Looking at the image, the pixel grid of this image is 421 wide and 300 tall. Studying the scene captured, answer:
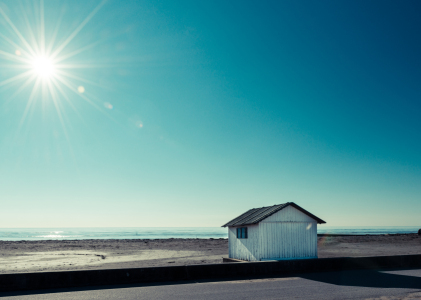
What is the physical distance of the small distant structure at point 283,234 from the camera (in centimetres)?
1816

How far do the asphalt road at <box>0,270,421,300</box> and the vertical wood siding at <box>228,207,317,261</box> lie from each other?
18.1ft

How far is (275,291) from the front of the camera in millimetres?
9891

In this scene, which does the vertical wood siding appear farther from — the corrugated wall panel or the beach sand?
the beach sand

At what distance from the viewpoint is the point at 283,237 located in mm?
18391

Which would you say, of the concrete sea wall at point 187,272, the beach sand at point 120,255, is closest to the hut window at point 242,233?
the beach sand at point 120,255

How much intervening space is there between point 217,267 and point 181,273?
152cm

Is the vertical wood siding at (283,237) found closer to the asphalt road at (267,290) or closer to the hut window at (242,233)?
the hut window at (242,233)

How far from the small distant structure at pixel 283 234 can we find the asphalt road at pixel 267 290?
553 cm

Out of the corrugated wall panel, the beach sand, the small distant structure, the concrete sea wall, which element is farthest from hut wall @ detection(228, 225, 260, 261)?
the concrete sea wall

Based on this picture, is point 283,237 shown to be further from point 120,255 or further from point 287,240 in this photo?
point 120,255

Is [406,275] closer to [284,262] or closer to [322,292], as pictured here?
[284,262]

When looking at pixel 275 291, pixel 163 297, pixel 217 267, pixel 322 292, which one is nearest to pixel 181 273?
pixel 217 267

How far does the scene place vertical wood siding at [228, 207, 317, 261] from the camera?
1816cm

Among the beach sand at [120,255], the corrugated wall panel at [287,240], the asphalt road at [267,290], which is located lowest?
the beach sand at [120,255]
